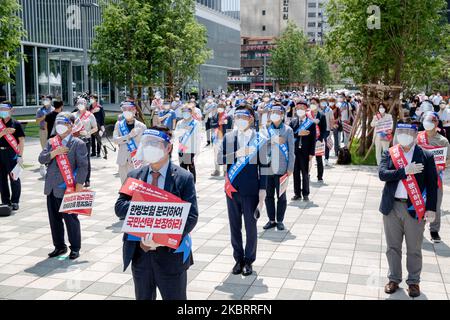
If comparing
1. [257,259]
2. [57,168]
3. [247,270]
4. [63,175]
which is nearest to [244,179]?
[247,270]

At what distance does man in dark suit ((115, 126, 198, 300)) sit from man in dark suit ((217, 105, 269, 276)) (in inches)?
83.3

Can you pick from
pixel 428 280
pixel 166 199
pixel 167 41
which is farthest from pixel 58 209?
pixel 167 41

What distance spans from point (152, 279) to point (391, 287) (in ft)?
10.0

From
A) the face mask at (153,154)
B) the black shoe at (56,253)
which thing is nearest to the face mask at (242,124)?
the face mask at (153,154)

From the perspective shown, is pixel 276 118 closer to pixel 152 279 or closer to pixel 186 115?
pixel 186 115

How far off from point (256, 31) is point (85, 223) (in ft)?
382

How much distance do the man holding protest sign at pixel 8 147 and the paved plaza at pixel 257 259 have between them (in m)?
0.59

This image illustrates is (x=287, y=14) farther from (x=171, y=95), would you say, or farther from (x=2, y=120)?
(x=2, y=120)

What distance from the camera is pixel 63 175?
7.20m

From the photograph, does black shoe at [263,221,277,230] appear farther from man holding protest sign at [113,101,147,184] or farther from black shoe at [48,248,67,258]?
black shoe at [48,248,67,258]

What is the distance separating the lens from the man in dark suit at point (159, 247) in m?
4.27

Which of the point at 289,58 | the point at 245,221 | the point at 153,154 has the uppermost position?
the point at 289,58

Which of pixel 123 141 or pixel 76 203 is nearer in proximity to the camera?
pixel 76 203

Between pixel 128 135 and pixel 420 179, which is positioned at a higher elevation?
pixel 128 135
